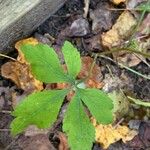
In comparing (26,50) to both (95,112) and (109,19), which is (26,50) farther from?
(109,19)

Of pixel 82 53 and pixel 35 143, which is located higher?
pixel 82 53

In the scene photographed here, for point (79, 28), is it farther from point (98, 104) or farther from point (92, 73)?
point (98, 104)

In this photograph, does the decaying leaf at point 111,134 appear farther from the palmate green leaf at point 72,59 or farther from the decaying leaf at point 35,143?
the palmate green leaf at point 72,59

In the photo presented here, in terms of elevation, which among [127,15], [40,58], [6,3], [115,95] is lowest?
[115,95]

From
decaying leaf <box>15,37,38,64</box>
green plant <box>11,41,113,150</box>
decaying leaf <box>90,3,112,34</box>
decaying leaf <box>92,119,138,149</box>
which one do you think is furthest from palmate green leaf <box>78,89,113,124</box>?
decaying leaf <box>90,3,112,34</box>

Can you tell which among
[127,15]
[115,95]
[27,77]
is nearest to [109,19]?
[127,15]

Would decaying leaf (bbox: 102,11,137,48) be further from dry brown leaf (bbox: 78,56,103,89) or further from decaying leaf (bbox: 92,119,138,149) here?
decaying leaf (bbox: 92,119,138,149)

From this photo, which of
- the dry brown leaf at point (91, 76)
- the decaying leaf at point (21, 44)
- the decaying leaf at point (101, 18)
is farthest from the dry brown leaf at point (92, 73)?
the decaying leaf at point (21, 44)

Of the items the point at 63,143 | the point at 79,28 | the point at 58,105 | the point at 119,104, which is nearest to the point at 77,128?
the point at 58,105
